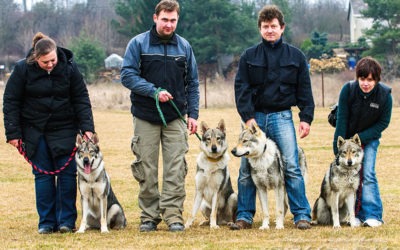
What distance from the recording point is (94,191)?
24.6ft

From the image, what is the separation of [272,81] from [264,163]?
2.64 feet

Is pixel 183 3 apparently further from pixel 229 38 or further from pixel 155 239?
pixel 155 239

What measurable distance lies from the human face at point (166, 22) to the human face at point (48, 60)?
1.03 meters

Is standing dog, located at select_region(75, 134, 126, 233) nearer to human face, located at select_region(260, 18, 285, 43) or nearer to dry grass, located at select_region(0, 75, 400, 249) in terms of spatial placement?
dry grass, located at select_region(0, 75, 400, 249)

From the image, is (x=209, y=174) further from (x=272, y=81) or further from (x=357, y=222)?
(x=357, y=222)

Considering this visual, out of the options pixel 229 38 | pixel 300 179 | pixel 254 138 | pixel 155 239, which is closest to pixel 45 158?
pixel 155 239

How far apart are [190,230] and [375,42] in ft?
136

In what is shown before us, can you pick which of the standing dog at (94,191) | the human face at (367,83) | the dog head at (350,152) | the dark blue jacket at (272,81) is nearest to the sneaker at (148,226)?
the standing dog at (94,191)

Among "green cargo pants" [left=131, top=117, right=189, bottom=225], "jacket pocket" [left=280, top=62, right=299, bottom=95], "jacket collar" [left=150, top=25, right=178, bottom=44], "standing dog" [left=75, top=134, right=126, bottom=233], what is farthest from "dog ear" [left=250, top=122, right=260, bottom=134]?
"standing dog" [left=75, top=134, right=126, bottom=233]

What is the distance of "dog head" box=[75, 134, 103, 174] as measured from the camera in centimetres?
732

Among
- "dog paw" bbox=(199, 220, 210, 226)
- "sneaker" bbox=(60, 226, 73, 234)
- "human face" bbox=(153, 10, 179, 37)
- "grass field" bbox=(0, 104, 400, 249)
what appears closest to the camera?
"grass field" bbox=(0, 104, 400, 249)

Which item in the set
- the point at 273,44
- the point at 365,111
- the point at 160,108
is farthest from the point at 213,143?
the point at 365,111

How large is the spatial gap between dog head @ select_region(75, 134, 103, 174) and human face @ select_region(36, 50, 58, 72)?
0.73 m

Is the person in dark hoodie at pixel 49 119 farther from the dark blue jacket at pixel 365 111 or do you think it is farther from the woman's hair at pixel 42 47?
the dark blue jacket at pixel 365 111
